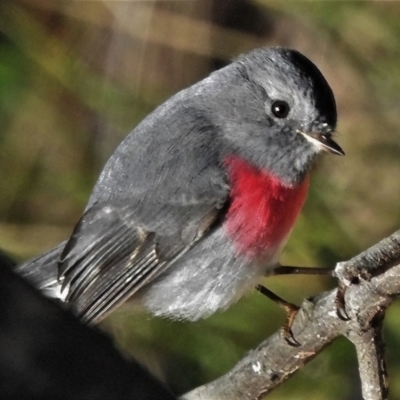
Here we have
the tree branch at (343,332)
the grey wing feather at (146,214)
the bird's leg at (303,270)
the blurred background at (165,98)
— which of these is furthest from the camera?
the blurred background at (165,98)

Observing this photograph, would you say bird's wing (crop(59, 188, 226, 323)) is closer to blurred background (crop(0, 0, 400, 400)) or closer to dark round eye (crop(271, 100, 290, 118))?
dark round eye (crop(271, 100, 290, 118))

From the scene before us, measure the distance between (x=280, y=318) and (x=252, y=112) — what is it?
2.62 feet

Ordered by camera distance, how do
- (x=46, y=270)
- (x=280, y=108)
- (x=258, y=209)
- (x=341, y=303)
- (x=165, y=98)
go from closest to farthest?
(x=341, y=303), (x=258, y=209), (x=280, y=108), (x=46, y=270), (x=165, y=98)

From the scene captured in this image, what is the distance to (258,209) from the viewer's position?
157 centimetres

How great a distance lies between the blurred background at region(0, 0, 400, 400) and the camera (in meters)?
2.31

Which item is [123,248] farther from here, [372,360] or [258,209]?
[372,360]

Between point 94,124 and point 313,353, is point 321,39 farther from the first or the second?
point 313,353

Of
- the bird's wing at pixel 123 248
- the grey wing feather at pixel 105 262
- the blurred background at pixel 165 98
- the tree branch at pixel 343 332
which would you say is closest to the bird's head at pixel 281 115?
the bird's wing at pixel 123 248

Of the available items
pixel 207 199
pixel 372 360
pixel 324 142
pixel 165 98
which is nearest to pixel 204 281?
pixel 207 199

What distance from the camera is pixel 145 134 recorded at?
176 cm

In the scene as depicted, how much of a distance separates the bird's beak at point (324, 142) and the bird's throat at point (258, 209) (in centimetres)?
11

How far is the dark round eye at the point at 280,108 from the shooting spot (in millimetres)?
1662

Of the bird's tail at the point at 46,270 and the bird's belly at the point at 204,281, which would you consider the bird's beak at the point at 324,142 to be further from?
the bird's tail at the point at 46,270

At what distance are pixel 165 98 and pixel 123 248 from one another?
118 cm
